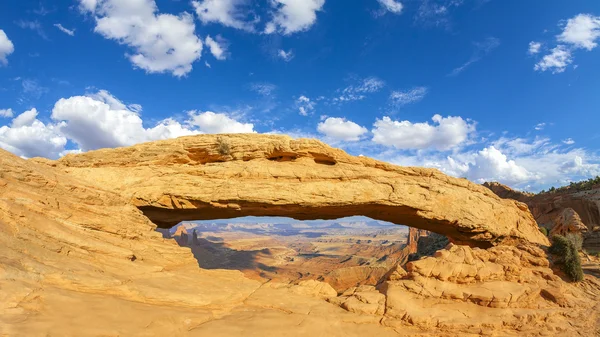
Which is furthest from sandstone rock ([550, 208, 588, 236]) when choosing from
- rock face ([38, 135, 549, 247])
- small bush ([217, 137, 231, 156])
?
small bush ([217, 137, 231, 156])

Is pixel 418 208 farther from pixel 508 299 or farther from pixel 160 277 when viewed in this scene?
pixel 160 277

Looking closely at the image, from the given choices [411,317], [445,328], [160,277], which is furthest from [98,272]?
[445,328]

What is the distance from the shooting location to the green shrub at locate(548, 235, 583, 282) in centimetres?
1597

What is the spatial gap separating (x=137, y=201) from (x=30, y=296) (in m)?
9.84

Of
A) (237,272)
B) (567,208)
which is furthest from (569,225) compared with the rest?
(237,272)

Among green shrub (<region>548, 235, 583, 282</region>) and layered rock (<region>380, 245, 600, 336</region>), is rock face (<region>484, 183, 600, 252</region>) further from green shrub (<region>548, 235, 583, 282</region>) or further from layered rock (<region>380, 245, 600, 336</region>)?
layered rock (<region>380, 245, 600, 336</region>)

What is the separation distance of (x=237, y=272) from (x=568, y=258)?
1845 cm

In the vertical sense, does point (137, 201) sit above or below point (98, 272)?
above

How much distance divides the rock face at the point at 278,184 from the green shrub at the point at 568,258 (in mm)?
3697

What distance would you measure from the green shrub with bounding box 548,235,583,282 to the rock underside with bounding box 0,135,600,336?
641 millimetres

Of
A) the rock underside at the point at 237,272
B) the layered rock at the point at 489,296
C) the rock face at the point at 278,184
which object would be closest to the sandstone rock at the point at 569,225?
the rock underside at the point at 237,272

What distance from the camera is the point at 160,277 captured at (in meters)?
11.6

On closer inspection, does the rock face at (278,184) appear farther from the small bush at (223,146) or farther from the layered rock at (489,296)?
the layered rock at (489,296)

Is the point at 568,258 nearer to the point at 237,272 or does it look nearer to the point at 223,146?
the point at 237,272
